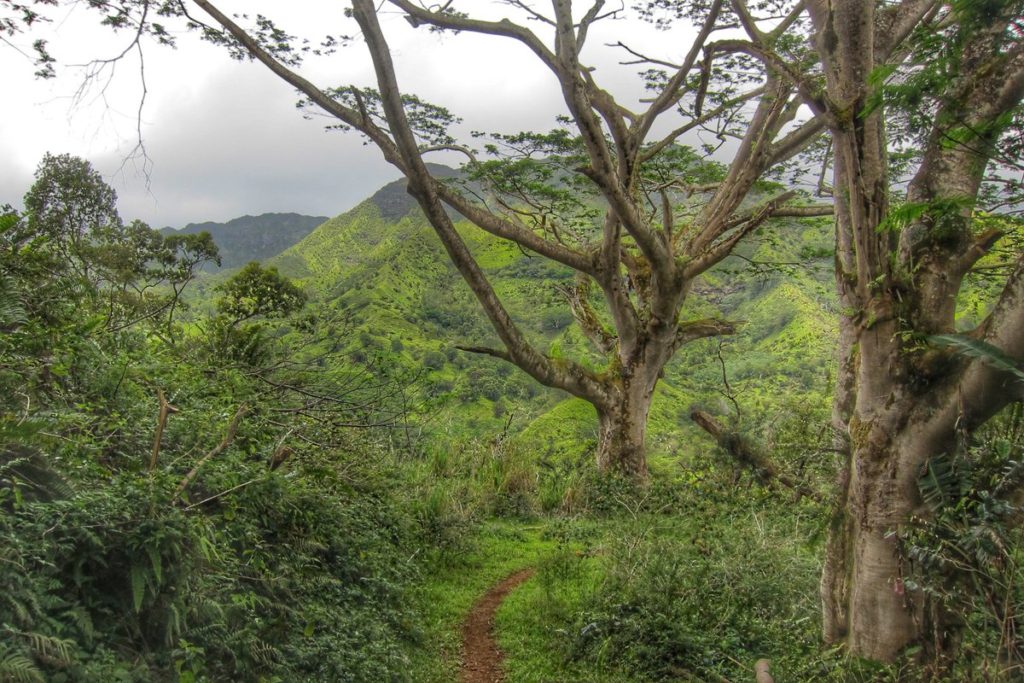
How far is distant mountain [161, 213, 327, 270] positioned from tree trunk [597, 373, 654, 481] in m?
62.2

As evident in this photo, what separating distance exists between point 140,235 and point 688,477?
14.8 m

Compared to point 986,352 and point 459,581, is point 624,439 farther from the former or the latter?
point 986,352

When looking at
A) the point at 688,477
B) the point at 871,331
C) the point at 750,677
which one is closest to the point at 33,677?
the point at 750,677

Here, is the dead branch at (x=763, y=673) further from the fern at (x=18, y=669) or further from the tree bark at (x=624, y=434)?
the tree bark at (x=624, y=434)

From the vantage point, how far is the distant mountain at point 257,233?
6950cm

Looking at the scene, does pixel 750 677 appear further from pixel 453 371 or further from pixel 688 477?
pixel 453 371

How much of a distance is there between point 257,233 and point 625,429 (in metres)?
74.6

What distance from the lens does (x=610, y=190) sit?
667cm

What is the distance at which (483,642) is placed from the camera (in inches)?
205

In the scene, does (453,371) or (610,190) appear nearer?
(610,190)

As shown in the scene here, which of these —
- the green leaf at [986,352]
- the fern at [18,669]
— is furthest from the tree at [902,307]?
the fern at [18,669]

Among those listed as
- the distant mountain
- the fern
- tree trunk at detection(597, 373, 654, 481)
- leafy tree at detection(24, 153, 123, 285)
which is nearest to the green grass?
tree trunk at detection(597, 373, 654, 481)

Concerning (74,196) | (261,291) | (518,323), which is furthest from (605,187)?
(518,323)

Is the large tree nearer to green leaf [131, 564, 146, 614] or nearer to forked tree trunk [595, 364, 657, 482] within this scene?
forked tree trunk [595, 364, 657, 482]
